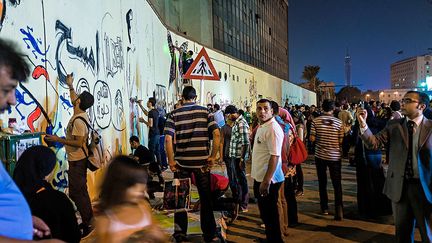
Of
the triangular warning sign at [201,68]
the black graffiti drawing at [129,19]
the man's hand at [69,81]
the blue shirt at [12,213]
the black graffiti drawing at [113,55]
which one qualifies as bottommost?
the blue shirt at [12,213]

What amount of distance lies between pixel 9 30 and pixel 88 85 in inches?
103

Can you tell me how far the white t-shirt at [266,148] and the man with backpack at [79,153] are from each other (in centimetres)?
237

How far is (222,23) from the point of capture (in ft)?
119

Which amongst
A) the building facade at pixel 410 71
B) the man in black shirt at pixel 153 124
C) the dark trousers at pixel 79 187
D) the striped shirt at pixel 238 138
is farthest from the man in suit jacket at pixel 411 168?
the building facade at pixel 410 71

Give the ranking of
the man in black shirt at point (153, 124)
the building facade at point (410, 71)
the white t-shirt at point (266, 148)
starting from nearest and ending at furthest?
1. the white t-shirt at point (266, 148)
2. the man in black shirt at point (153, 124)
3. the building facade at point (410, 71)

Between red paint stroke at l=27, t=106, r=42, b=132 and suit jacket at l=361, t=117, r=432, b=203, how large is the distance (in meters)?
4.26

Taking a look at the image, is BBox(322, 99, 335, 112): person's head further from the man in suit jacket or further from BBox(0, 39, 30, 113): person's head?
BBox(0, 39, 30, 113): person's head

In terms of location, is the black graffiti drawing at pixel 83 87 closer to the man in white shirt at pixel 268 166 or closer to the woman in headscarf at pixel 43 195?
the man in white shirt at pixel 268 166

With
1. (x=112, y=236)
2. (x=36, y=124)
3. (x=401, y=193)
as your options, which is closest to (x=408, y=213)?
(x=401, y=193)

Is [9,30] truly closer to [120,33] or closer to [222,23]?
[120,33]

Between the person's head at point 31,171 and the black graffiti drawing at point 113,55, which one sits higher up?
the black graffiti drawing at point 113,55

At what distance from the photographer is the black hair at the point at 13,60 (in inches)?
71.8

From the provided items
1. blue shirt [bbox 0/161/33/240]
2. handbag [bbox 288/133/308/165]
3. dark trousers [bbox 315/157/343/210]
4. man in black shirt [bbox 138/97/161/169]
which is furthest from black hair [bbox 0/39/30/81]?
man in black shirt [bbox 138/97/161/169]

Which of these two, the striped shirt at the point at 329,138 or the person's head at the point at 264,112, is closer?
the person's head at the point at 264,112
